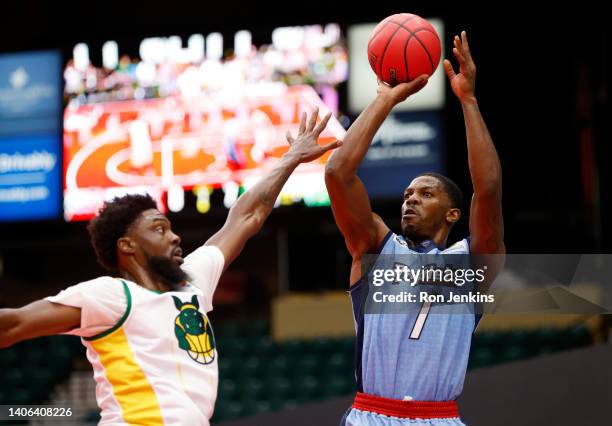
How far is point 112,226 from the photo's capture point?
4004 millimetres

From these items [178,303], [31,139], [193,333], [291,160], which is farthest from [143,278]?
[31,139]

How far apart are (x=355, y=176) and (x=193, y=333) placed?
922 millimetres

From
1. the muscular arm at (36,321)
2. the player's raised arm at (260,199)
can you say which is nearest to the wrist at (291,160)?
the player's raised arm at (260,199)

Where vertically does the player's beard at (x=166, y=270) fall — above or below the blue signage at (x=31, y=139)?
below

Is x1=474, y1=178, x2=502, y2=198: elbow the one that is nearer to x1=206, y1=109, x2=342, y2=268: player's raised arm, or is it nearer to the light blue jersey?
the light blue jersey

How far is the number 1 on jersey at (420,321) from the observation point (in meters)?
4.09

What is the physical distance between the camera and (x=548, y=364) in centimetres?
692

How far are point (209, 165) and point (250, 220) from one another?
6.21m

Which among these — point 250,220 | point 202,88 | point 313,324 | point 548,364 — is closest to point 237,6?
point 202,88

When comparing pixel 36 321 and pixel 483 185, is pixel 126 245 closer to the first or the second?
pixel 36 321

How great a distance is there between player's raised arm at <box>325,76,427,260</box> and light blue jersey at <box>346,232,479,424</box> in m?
0.16

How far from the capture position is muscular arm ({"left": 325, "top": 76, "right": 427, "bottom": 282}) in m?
4.07

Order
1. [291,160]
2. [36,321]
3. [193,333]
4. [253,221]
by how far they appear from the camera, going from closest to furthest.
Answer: [36,321]
[193,333]
[253,221]
[291,160]

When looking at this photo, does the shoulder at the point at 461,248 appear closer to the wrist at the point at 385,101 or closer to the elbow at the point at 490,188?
the elbow at the point at 490,188
